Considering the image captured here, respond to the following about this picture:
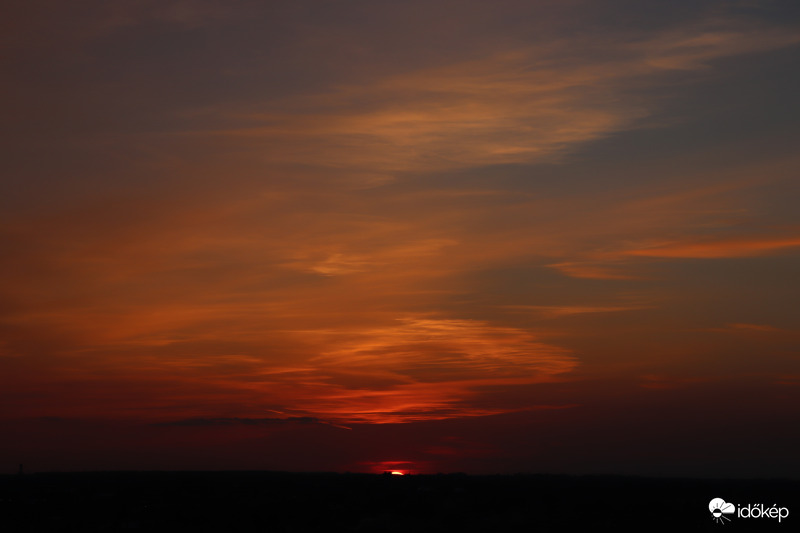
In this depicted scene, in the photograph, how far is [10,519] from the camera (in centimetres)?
10162

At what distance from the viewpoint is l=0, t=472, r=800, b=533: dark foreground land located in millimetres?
92062

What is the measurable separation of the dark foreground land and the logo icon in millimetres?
841

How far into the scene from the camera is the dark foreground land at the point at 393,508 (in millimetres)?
92062

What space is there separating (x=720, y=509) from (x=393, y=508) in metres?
39.2

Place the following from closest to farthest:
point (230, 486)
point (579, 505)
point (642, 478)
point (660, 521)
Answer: point (660, 521) → point (579, 505) → point (230, 486) → point (642, 478)

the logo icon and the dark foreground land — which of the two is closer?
the logo icon

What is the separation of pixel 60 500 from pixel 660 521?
87717 mm

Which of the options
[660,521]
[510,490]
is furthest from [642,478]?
[660,521]

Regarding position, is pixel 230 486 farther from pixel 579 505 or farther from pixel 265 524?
pixel 579 505

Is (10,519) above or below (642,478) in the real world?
below

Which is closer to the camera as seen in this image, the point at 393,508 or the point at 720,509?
the point at 720,509

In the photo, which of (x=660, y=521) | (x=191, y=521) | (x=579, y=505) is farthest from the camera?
(x=579, y=505)

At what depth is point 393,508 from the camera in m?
106

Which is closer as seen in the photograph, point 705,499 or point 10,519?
point 10,519
